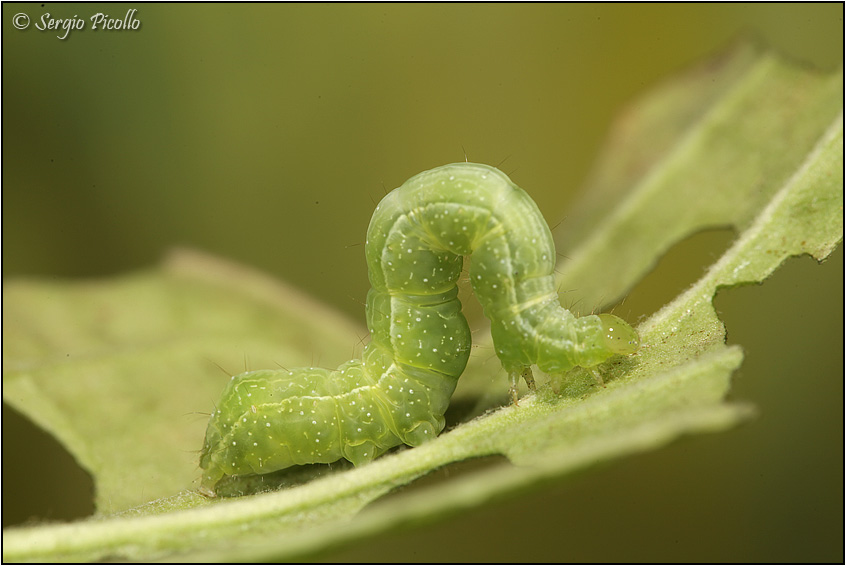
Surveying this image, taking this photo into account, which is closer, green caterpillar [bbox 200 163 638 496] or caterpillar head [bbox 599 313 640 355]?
caterpillar head [bbox 599 313 640 355]

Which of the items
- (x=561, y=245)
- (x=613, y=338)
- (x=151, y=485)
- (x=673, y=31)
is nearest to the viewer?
(x=613, y=338)

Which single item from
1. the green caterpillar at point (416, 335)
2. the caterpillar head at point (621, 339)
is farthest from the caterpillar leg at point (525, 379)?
the caterpillar head at point (621, 339)

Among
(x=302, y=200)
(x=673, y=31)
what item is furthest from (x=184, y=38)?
(x=673, y=31)

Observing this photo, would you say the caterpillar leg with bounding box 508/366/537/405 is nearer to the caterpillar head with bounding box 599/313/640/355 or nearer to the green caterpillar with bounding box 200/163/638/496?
the green caterpillar with bounding box 200/163/638/496

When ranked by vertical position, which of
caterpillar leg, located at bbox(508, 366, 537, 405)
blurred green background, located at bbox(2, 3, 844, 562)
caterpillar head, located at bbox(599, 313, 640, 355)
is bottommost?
caterpillar leg, located at bbox(508, 366, 537, 405)

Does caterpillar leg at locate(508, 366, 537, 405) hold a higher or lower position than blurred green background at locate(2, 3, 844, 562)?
lower

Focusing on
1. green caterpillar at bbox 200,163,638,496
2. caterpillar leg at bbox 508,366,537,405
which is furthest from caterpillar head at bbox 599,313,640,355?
caterpillar leg at bbox 508,366,537,405

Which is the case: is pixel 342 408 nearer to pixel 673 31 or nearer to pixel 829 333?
pixel 829 333

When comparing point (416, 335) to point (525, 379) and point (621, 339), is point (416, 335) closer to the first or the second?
point (525, 379)
